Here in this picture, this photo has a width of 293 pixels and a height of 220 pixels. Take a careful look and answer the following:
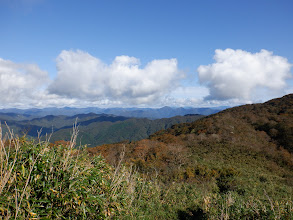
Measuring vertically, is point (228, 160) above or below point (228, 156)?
below

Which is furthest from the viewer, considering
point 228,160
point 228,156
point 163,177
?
point 228,156

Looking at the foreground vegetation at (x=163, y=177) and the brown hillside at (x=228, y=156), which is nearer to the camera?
the foreground vegetation at (x=163, y=177)

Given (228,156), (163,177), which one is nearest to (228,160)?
(228,156)

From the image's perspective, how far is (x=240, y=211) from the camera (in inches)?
215

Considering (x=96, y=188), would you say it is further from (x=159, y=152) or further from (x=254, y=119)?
(x=254, y=119)

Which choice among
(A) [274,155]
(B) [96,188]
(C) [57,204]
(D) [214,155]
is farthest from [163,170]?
(A) [274,155]

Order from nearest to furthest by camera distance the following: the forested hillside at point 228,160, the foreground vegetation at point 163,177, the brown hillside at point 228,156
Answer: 1. the foreground vegetation at point 163,177
2. the forested hillside at point 228,160
3. the brown hillside at point 228,156

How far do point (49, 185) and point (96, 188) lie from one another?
1285mm

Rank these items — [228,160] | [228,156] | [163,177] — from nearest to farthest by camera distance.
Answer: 1. [163,177]
2. [228,160]
3. [228,156]

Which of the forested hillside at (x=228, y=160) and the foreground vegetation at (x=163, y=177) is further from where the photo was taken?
the forested hillside at (x=228, y=160)

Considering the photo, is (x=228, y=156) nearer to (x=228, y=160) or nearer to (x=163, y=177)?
(x=228, y=160)

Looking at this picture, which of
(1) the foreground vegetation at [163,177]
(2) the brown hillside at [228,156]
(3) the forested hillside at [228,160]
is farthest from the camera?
(2) the brown hillside at [228,156]

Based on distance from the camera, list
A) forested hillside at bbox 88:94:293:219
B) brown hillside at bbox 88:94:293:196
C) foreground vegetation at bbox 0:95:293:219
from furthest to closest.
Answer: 1. brown hillside at bbox 88:94:293:196
2. forested hillside at bbox 88:94:293:219
3. foreground vegetation at bbox 0:95:293:219

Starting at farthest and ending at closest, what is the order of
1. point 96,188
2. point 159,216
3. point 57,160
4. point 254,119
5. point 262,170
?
point 254,119 < point 262,170 < point 159,216 < point 96,188 < point 57,160
